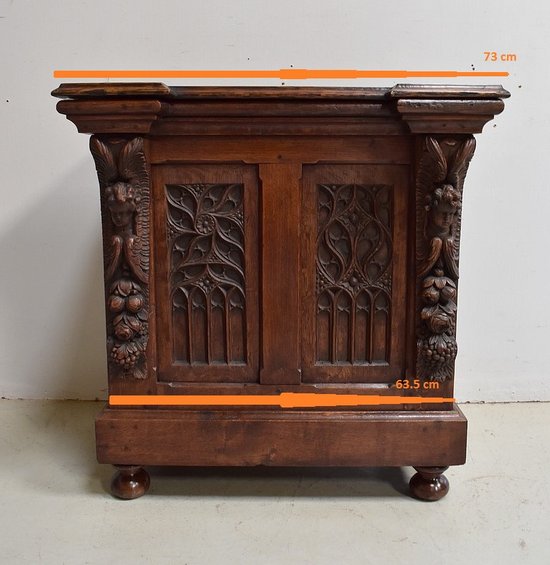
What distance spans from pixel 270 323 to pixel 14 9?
→ 136 centimetres

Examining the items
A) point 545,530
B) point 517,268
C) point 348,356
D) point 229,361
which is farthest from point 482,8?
point 545,530

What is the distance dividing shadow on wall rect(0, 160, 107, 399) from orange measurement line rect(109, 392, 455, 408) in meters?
0.77

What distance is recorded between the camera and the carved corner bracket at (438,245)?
1.44m

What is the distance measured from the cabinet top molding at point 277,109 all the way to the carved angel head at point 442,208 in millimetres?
128

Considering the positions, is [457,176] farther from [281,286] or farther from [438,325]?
[281,286]

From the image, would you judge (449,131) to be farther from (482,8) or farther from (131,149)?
(482,8)

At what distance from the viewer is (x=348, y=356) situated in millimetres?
1573

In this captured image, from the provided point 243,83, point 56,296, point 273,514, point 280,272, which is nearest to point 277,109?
point 280,272

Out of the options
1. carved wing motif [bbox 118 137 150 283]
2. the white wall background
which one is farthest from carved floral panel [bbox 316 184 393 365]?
the white wall background

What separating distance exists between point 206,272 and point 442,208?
542 mm

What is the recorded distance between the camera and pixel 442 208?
4.76 ft

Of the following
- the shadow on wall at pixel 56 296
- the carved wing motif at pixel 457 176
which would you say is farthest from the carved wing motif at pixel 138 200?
the shadow on wall at pixel 56 296

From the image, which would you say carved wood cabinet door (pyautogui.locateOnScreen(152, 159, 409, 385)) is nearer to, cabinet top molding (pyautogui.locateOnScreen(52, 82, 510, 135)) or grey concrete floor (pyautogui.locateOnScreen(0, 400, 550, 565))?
cabinet top molding (pyautogui.locateOnScreen(52, 82, 510, 135))

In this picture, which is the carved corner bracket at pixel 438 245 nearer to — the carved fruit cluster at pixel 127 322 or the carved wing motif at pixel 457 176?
the carved wing motif at pixel 457 176
